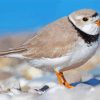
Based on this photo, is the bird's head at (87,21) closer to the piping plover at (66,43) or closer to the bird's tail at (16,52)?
the piping plover at (66,43)

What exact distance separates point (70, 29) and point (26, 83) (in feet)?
5.90

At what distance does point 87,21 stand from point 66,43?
1.16 feet

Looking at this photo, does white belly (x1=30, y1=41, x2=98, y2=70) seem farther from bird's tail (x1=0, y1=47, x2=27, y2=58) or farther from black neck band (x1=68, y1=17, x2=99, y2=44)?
bird's tail (x1=0, y1=47, x2=27, y2=58)

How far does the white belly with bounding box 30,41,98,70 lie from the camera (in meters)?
6.55

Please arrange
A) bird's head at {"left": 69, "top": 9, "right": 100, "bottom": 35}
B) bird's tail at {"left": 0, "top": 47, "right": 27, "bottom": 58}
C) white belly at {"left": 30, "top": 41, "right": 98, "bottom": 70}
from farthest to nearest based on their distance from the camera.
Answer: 1. bird's tail at {"left": 0, "top": 47, "right": 27, "bottom": 58}
2. bird's head at {"left": 69, "top": 9, "right": 100, "bottom": 35}
3. white belly at {"left": 30, "top": 41, "right": 98, "bottom": 70}

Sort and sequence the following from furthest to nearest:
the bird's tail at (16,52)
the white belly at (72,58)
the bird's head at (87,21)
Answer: the bird's tail at (16,52), the bird's head at (87,21), the white belly at (72,58)

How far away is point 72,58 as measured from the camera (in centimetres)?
655

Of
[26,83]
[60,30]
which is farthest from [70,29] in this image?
[26,83]

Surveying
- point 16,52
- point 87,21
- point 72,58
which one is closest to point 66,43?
point 72,58

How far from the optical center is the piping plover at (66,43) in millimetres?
6566

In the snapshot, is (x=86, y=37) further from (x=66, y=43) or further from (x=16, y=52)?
(x=16, y=52)

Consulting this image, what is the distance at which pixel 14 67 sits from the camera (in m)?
13.1

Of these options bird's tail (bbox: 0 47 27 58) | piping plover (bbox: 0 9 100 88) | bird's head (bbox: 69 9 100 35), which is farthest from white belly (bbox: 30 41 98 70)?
bird's tail (bbox: 0 47 27 58)

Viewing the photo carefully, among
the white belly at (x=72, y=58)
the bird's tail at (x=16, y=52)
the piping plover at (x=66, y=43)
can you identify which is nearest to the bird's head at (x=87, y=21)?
the piping plover at (x=66, y=43)
